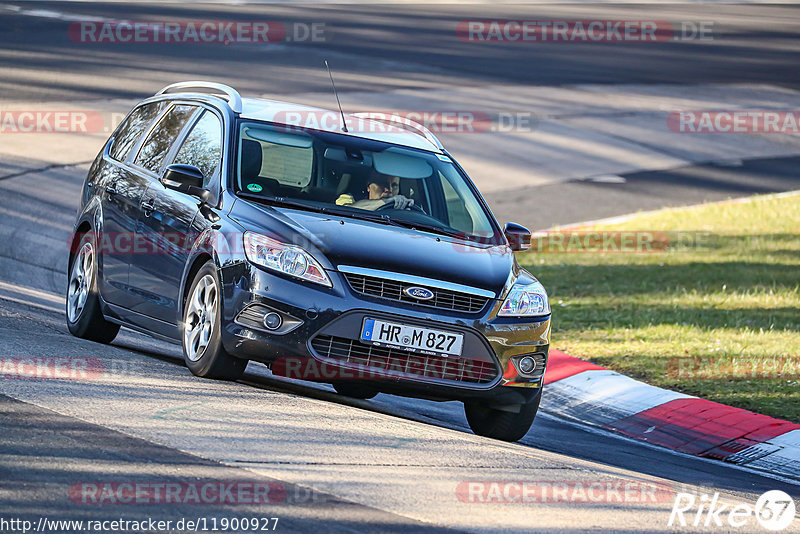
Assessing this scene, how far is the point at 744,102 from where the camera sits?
1104 inches

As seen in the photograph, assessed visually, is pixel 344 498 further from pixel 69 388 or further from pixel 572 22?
pixel 572 22

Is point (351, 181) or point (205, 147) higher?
point (205, 147)

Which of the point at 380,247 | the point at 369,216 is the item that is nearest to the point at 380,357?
the point at 380,247

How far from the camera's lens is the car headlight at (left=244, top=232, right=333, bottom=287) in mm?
7453

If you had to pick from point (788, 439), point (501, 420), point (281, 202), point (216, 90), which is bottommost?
point (788, 439)

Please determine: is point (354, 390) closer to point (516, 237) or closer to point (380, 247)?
point (380, 247)

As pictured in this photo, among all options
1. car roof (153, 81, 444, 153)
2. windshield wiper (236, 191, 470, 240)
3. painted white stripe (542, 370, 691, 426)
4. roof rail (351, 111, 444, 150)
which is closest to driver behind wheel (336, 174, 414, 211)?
windshield wiper (236, 191, 470, 240)

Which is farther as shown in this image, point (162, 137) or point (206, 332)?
point (162, 137)

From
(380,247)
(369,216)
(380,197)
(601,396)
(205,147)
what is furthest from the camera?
(601,396)

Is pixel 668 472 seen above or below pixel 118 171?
below

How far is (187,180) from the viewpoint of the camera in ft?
26.8

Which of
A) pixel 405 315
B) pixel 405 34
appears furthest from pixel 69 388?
pixel 405 34

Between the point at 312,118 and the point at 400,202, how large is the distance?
3.26 feet

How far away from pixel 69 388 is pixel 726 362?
6.07 m
